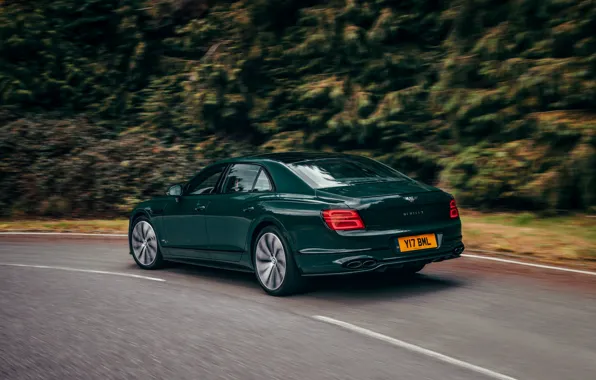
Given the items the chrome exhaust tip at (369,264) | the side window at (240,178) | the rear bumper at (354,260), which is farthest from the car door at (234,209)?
the chrome exhaust tip at (369,264)

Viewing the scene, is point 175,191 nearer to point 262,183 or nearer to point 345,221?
point 262,183

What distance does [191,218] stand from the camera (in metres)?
9.83

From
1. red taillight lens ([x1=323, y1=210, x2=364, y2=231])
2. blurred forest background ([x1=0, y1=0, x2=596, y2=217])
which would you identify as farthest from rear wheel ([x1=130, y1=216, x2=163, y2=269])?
blurred forest background ([x1=0, y1=0, x2=596, y2=217])

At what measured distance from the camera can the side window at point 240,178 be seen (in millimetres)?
9055

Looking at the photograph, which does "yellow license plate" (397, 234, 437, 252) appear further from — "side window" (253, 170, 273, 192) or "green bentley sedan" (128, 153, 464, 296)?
"side window" (253, 170, 273, 192)

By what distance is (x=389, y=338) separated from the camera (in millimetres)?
6309

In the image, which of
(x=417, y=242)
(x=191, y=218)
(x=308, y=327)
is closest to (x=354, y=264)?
(x=417, y=242)

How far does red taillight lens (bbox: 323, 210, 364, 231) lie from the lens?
7699 millimetres

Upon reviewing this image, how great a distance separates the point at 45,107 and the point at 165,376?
65.3ft

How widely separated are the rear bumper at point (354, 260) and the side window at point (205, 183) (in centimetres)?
219

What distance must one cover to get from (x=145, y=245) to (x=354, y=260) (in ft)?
13.9

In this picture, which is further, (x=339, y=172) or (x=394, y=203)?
(x=339, y=172)

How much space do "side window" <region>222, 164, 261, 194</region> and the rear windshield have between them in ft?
1.94

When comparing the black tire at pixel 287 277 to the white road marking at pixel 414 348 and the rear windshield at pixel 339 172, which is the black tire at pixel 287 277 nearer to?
the rear windshield at pixel 339 172
